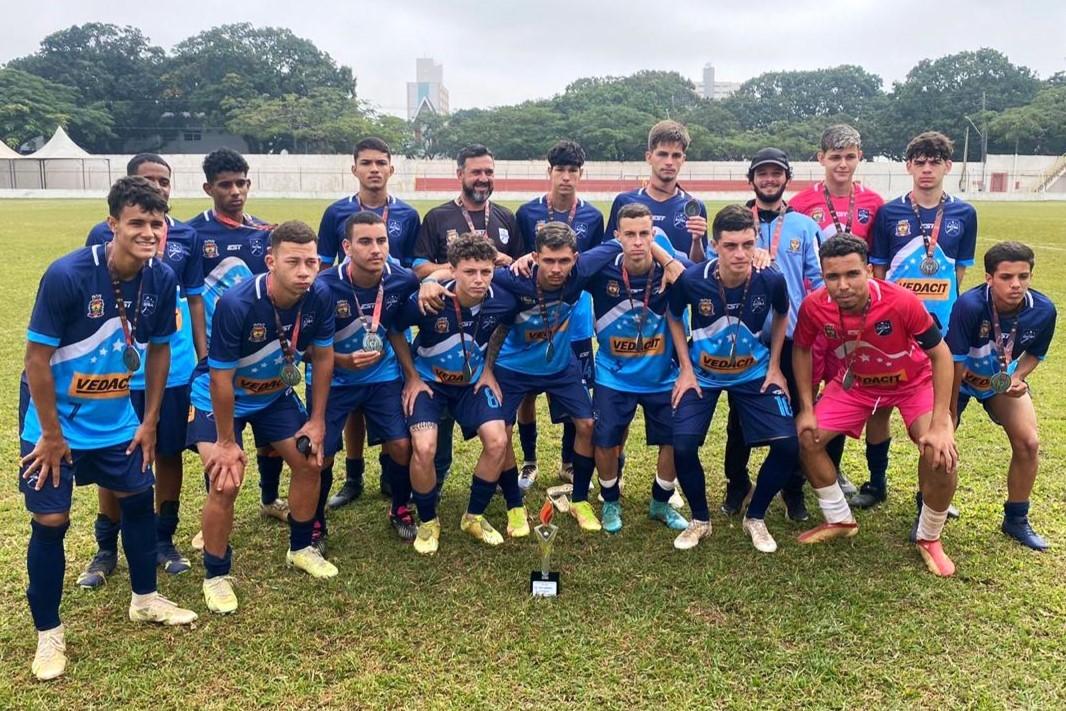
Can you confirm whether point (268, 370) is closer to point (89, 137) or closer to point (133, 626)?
point (133, 626)

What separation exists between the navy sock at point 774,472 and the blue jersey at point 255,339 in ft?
8.59

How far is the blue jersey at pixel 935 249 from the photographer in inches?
197

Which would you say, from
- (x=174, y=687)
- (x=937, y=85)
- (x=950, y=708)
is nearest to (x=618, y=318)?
(x=950, y=708)

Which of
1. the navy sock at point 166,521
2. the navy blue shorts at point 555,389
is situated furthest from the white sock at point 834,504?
the navy sock at point 166,521

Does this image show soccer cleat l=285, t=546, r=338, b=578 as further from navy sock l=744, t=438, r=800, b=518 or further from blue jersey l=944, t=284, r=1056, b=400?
blue jersey l=944, t=284, r=1056, b=400

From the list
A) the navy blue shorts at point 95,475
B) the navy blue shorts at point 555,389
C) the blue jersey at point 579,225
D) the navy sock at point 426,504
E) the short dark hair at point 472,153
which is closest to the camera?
the navy blue shorts at point 95,475

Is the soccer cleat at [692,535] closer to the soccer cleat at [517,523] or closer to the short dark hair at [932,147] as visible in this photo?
the soccer cleat at [517,523]

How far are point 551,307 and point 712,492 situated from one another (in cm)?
179

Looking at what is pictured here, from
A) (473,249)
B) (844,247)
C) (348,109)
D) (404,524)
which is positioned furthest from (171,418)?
(348,109)

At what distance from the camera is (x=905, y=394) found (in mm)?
4602

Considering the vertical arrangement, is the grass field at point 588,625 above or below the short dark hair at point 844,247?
below

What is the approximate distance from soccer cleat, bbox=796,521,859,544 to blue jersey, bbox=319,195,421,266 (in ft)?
10.3

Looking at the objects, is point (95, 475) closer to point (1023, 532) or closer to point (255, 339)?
point (255, 339)

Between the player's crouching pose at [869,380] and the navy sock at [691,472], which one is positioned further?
the navy sock at [691,472]
